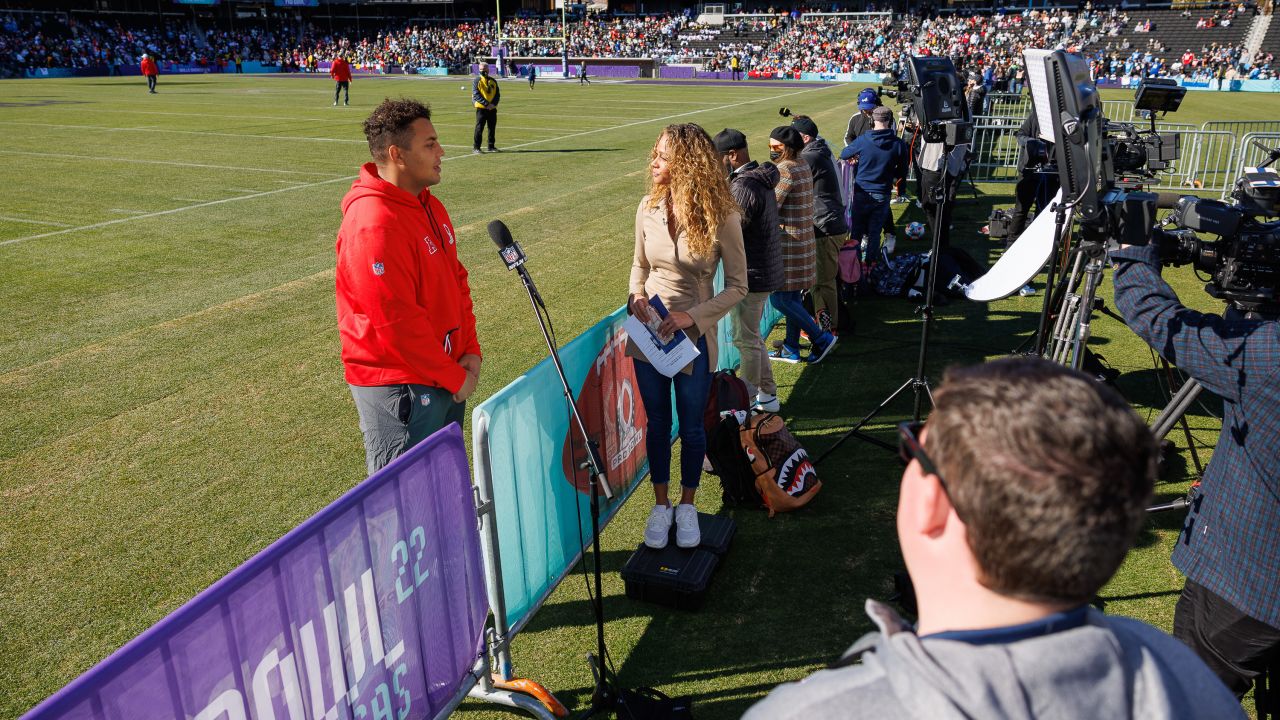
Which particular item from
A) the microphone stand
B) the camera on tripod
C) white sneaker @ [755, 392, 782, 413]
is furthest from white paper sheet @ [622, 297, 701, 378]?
the camera on tripod

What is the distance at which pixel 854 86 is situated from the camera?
46125 millimetres

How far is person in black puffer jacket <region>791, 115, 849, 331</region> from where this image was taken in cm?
834

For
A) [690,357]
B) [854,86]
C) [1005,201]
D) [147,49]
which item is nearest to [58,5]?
[147,49]

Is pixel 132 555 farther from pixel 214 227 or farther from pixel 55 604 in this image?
pixel 214 227

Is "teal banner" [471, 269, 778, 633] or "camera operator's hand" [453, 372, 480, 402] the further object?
"camera operator's hand" [453, 372, 480, 402]

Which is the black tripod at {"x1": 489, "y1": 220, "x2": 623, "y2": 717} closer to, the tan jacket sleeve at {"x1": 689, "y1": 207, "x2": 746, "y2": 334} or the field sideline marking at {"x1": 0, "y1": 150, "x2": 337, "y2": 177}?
the tan jacket sleeve at {"x1": 689, "y1": 207, "x2": 746, "y2": 334}

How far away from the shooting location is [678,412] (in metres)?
4.59

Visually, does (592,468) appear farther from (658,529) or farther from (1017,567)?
(1017,567)

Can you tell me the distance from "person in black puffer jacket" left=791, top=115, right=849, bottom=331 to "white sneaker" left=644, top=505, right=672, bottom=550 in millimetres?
4298

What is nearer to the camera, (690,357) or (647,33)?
(690,357)

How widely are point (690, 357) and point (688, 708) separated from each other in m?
1.73

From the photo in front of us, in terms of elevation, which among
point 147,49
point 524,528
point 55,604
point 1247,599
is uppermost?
point 147,49

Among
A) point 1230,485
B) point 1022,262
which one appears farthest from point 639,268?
point 1230,485

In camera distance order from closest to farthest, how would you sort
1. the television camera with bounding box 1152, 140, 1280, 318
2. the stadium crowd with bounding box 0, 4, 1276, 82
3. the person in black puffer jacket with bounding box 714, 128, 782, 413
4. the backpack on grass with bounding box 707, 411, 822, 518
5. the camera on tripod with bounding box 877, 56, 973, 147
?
the television camera with bounding box 1152, 140, 1280, 318 < the backpack on grass with bounding box 707, 411, 822, 518 < the person in black puffer jacket with bounding box 714, 128, 782, 413 < the camera on tripod with bounding box 877, 56, 973, 147 < the stadium crowd with bounding box 0, 4, 1276, 82
